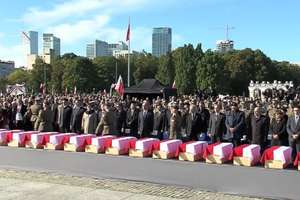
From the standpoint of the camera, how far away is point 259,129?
15492mm

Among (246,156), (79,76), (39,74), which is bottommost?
(246,156)

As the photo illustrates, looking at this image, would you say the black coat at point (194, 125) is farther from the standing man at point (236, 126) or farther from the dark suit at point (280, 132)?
the dark suit at point (280, 132)

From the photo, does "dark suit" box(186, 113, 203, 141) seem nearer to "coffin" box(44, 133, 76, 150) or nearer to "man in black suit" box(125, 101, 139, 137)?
"man in black suit" box(125, 101, 139, 137)

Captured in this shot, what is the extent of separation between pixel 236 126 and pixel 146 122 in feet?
11.6

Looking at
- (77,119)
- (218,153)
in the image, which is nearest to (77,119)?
(77,119)

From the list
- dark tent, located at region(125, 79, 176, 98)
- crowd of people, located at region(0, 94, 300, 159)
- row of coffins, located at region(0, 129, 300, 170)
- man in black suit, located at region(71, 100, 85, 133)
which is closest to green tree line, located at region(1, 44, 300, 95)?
dark tent, located at region(125, 79, 176, 98)

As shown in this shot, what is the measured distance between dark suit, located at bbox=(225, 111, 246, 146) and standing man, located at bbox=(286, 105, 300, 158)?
1.79m

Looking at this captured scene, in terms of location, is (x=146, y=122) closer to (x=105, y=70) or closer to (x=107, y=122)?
(x=107, y=122)

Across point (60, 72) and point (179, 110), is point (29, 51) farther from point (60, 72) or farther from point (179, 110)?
point (179, 110)

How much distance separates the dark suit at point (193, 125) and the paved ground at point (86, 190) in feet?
19.6

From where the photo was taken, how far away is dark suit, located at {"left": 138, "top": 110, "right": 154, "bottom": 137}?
18312 mm

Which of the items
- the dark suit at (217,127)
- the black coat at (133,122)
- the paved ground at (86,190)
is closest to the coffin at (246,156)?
the dark suit at (217,127)

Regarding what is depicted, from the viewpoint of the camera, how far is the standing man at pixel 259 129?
Result: 15461 mm

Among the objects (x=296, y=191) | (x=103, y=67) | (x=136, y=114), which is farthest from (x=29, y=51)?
(x=296, y=191)
